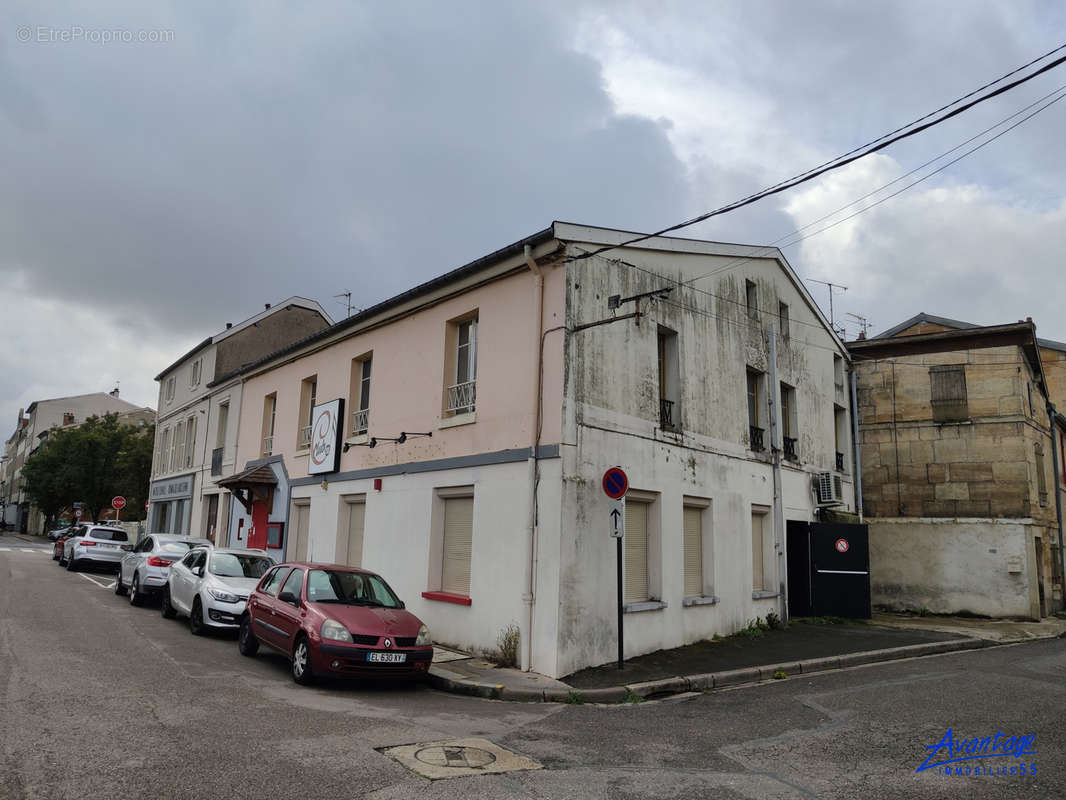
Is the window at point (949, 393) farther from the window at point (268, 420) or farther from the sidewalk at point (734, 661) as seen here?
the window at point (268, 420)

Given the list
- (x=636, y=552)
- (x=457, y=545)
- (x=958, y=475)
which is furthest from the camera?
(x=958, y=475)

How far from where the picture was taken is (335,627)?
8688mm

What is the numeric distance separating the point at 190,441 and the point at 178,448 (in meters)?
1.54

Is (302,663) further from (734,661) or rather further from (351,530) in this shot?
(351,530)

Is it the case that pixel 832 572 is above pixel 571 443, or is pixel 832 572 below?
below

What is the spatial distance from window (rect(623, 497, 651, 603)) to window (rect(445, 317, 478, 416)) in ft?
10.6

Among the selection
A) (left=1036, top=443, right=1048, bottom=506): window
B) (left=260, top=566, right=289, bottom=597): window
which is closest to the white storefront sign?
(left=260, top=566, right=289, bottom=597): window

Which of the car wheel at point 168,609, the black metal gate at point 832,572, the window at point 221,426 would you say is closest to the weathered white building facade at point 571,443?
the black metal gate at point 832,572

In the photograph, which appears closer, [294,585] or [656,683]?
[656,683]

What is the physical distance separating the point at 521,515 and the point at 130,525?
1253 inches

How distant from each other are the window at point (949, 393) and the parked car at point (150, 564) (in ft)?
58.5

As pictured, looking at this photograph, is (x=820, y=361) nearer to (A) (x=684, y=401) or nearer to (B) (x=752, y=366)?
(B) (x=752, y=366)

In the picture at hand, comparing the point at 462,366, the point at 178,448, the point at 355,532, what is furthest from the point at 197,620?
the point at 178,448

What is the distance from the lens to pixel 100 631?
37.4 feet
